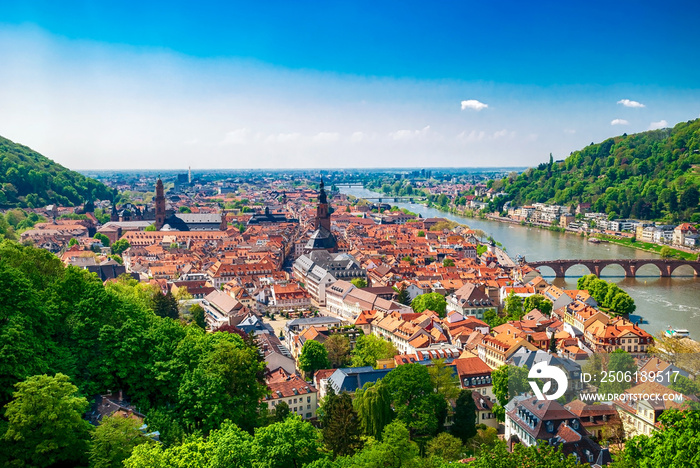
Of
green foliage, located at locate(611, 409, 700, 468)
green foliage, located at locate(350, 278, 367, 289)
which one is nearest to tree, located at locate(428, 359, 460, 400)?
green foliage, located at locate(611, 409, 700, 468)

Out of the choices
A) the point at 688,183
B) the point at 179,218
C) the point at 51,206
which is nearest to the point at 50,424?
the point at 179,218

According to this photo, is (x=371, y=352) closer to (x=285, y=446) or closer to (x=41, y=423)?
(x=285, y=446)

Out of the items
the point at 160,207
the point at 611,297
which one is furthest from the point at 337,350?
the point at 160,207

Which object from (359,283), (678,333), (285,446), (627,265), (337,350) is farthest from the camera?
(627,265)

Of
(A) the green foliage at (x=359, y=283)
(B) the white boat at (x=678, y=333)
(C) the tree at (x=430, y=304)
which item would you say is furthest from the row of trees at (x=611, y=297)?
(A) the green foliage at (x=359, y=283)

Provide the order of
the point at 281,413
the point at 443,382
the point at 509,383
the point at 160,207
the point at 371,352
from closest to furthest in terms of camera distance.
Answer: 1. the point at 281,413
2. the point at 443,382
3. the point at 509,383
4. the point at 371,352
5. the point at 160,207

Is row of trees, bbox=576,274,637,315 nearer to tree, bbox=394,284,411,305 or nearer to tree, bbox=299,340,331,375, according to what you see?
tree, bbox=394,284,411,305
